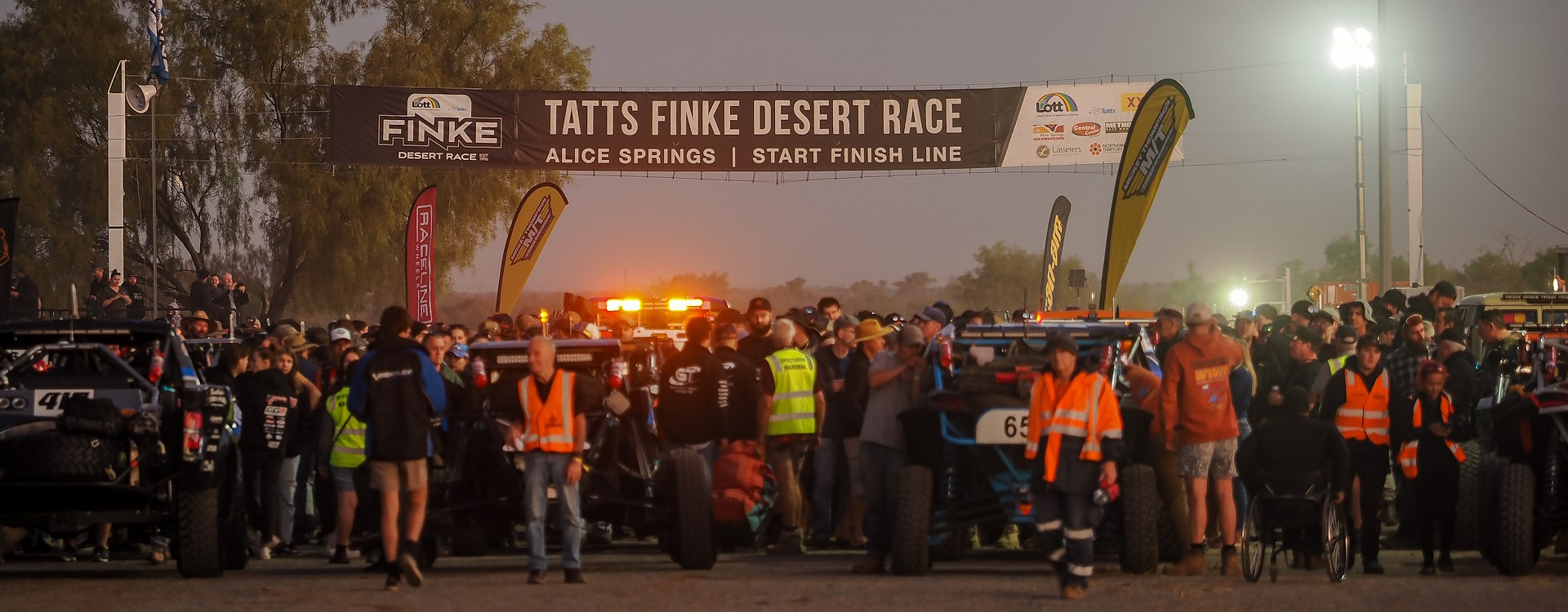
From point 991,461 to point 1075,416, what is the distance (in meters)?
1.14

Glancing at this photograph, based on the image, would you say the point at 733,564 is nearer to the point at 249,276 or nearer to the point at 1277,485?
the point at 1277,485

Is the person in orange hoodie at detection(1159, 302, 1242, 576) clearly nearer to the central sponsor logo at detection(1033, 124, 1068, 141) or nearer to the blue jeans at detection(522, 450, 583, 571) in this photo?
the blue jeans at detection(522, 450, 583, 571)

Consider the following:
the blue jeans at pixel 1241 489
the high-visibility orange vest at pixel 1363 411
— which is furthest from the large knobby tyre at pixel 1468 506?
the blue jeans at pixel 1241 489

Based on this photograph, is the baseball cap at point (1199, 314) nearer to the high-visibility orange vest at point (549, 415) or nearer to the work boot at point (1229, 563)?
the work boot at point (1229, 563)

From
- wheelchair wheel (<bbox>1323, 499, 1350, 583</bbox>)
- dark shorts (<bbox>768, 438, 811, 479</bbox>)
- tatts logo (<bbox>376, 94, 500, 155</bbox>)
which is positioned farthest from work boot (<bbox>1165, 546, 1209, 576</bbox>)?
tatts logo (<bbox>376, 94, 500, 155</bbox>)

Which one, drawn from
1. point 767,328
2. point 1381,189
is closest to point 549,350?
point 767,328

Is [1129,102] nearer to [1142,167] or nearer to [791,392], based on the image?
[1142,167]

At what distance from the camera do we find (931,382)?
12.3 m

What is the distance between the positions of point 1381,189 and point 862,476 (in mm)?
17701

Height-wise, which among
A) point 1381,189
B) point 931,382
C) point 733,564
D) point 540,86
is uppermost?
point 540,86

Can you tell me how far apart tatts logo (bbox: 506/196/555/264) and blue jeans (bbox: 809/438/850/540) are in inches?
605

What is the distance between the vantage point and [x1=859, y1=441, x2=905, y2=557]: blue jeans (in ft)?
39.3

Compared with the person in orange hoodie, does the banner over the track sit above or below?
above

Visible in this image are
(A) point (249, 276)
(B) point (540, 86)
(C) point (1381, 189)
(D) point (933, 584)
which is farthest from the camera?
(A) point (249, 276)
